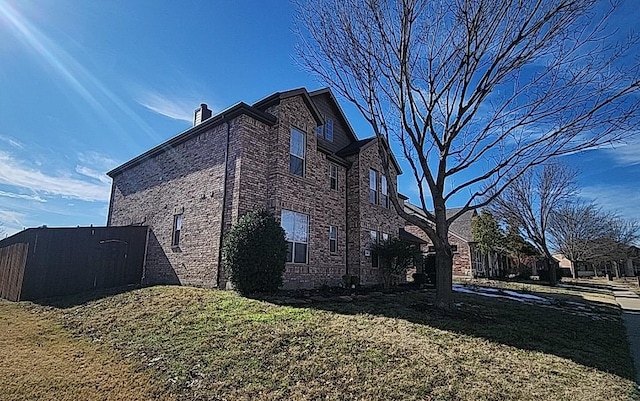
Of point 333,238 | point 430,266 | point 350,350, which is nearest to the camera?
point 350,350

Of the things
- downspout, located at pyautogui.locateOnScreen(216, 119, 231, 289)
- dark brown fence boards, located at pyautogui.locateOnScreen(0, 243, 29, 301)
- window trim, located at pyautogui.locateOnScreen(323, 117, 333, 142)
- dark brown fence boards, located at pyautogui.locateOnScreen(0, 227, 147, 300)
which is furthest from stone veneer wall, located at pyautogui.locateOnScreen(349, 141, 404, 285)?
dark brown fence boards, located at pyautogui.locateOnScreen(0, 243, 29, 301)

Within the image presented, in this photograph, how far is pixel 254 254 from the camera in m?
10.9

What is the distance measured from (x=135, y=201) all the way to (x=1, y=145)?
5927 millimetres

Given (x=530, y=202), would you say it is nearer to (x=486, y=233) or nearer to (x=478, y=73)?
(x=486, y=233)

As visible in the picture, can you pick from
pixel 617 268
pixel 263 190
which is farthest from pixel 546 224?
pixel 617 268

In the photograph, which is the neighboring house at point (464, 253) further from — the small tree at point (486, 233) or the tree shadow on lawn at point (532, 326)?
the tree shadow on lawn at point (532, 326)

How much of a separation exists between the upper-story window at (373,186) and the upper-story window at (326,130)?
2.77m

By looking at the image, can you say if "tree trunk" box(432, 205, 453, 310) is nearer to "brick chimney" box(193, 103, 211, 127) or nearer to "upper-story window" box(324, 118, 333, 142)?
"upper-story window" box(324, 118, 333, 142)

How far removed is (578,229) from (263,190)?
39997 millimetres

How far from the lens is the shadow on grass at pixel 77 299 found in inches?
462

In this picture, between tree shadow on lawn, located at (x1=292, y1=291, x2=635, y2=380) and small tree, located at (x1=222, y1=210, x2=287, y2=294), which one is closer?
tree shadow on lawn, located at (x1=292, y1=291, x2=635, y2=380)

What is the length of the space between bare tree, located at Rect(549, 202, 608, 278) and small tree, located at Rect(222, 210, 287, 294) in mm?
37733

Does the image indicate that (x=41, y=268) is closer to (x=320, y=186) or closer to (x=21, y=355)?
(x=21, y=355)

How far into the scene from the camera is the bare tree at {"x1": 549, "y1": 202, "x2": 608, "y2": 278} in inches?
1544
